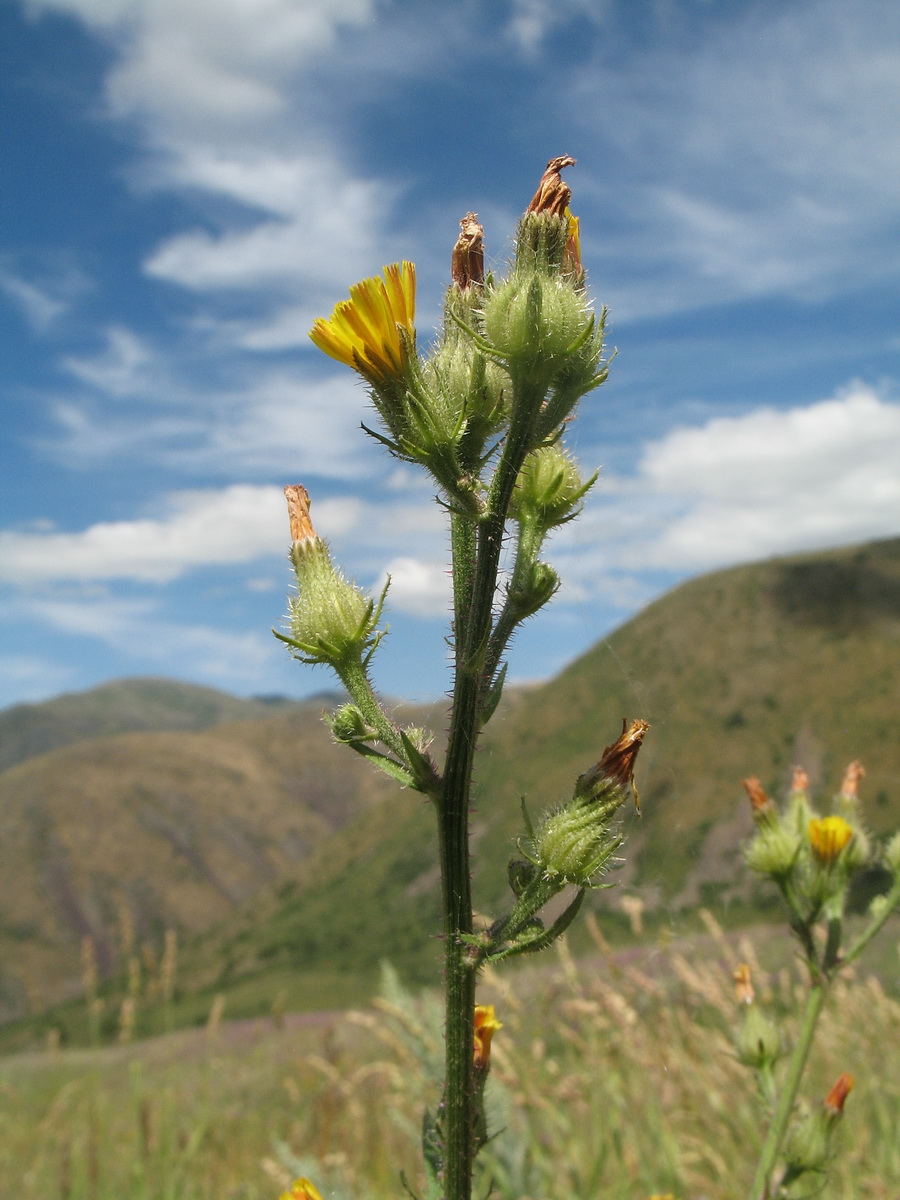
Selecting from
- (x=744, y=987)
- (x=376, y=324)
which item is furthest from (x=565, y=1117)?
(x=376, y=324)

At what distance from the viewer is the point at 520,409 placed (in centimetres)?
215

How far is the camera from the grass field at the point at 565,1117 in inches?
195

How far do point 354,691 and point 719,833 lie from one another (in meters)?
57.6

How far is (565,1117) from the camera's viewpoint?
6312 mm

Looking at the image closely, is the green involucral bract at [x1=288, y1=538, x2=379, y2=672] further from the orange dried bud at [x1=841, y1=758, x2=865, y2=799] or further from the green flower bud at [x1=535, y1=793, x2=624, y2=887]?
the orange dried bud at [x1=841, y1=758, x2=865, y2=799]

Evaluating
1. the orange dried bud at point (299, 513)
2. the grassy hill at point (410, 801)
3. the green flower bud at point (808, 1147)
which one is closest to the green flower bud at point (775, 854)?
the grassy hill at point (410, 801)

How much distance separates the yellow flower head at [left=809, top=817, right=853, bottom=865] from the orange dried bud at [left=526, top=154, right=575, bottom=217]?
2.63 m

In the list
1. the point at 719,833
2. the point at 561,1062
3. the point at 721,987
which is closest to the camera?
the point at 721,987

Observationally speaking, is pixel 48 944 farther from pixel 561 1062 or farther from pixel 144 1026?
pixel 561 1062

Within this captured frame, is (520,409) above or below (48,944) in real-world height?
above

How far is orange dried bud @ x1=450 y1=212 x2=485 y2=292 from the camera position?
8.25 feet

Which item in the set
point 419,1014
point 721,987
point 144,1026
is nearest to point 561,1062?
point 721,987

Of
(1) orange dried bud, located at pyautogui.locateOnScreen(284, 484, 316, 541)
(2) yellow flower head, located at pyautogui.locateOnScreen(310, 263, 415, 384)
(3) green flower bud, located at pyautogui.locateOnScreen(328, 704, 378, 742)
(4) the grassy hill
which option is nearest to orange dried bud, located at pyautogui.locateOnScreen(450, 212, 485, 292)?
(2) yellow flower head, located at pyautogui.locateOnScreen(310, 263, 415, 384)

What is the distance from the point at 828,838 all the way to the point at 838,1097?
930 millimetres
